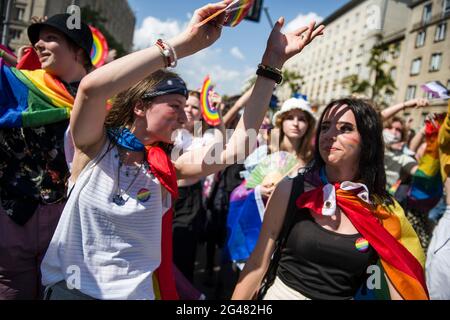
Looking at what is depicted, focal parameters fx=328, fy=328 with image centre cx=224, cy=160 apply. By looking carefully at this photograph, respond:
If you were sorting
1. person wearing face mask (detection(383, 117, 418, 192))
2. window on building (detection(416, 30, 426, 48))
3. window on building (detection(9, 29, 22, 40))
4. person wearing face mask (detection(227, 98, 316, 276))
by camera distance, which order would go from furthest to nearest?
window on building (detection(416, 30, 426, 48))
person wearing face mask (detection(383, 117, 418, 192))
window on building (detection(9, 29, 22, 40))
person wearing face mask (detection(227, 98, 316, 276))

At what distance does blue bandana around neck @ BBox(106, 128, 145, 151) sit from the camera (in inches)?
58.2

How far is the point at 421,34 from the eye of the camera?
19609 millimetres

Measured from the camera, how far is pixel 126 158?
153 centimetres

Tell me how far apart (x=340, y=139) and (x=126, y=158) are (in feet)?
3.74

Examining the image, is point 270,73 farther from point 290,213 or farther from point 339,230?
point 339,230

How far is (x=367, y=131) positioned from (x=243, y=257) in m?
1.36

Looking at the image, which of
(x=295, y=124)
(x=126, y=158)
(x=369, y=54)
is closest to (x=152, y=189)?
(x=126, y=158)

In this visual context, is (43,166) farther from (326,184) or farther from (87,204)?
(326,184)

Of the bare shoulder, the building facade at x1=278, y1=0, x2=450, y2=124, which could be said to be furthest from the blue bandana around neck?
the building facade at x1=278, y1=0, x2=450, y2=124

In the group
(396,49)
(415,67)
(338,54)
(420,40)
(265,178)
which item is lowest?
(265,178)

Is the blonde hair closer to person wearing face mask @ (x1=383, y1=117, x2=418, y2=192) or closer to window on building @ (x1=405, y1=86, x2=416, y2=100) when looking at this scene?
person wearing face mask @ (x1=383, y1=117, x2=418, y2=192)

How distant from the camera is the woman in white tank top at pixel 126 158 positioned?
4.02 feet

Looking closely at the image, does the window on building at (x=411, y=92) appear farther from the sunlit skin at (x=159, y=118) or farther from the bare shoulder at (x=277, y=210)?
the sunlit skin at (x=159, y=118)

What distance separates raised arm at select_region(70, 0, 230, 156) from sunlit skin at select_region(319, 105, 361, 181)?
873 mm
